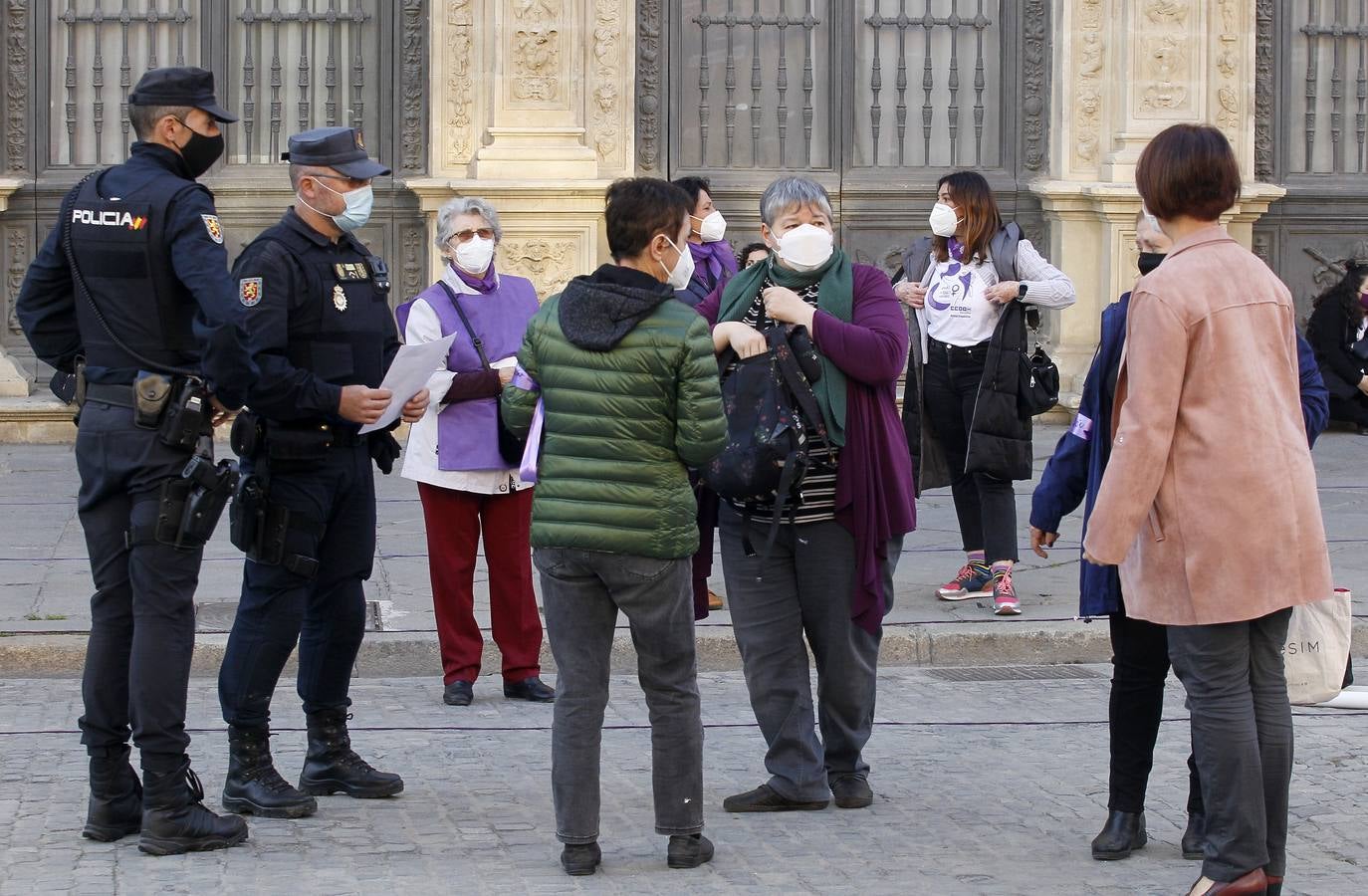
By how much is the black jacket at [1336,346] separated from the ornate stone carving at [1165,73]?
1.66 metres

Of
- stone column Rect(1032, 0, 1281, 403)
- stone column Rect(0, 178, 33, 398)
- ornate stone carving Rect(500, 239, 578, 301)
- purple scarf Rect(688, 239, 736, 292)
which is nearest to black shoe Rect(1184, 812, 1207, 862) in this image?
purple scarf Rect(688, 239, 736, 292)

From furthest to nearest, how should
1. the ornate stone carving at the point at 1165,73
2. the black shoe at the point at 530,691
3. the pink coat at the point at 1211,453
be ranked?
the ornate stone carving at the point at 1165,73 → the black shoe at the point at 530,691 → the pink coat at the point at 1211,453

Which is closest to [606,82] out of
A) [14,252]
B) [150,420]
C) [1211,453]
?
[14,252]

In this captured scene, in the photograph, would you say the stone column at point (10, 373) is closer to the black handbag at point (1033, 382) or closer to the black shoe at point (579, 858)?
the black handbag at point (1033, 382)

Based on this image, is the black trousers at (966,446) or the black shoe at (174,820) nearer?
the black shoe at (174,820)

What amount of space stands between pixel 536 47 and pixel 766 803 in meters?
7.91

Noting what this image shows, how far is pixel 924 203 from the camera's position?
1427cm

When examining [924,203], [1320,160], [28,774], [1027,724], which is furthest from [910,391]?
[1320,160]

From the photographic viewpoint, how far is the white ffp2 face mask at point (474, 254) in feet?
24.6

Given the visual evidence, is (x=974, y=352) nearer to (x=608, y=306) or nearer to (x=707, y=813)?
(x=707, y=813)

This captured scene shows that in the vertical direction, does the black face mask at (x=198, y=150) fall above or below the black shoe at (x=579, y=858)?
Result: above

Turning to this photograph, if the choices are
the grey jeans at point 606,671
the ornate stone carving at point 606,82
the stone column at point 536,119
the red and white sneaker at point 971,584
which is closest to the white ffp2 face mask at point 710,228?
the red and white sneaker at point 971,584

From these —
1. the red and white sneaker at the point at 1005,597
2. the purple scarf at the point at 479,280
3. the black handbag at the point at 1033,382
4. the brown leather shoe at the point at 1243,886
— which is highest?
the purple scarf at the point at 479,280

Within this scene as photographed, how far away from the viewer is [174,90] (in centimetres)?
564
